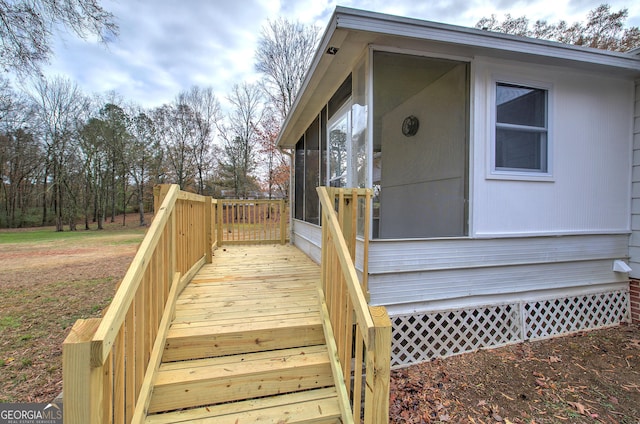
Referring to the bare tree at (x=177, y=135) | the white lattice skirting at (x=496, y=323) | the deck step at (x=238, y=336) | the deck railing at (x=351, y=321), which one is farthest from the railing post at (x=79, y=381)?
the bare tree at (x=177, y=135)

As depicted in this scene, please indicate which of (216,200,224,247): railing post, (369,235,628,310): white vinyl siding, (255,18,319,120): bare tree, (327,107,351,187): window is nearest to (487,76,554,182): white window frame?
(369,235,628,310): white vinyl siding

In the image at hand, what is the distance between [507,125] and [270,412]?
3.45 meters

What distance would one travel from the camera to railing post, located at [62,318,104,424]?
3.44 feet

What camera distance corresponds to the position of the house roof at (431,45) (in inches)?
91.2

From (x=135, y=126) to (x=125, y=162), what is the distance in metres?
2.49

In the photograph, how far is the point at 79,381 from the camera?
1069 millimetres

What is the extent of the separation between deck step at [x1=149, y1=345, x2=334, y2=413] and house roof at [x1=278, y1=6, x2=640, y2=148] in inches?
104

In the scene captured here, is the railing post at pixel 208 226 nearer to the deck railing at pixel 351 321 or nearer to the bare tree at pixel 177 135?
the deck railing at pixel 351 321

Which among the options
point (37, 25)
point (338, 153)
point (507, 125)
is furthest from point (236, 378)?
point (37, 25)

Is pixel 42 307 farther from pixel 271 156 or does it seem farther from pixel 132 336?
pixel 271 156

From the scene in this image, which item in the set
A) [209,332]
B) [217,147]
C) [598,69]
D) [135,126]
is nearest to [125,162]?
[135,126]

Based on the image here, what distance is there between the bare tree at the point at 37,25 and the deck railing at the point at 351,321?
15.6ft

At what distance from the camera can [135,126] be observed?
18.6m

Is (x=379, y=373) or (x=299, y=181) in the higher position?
(x=299, y=181)
